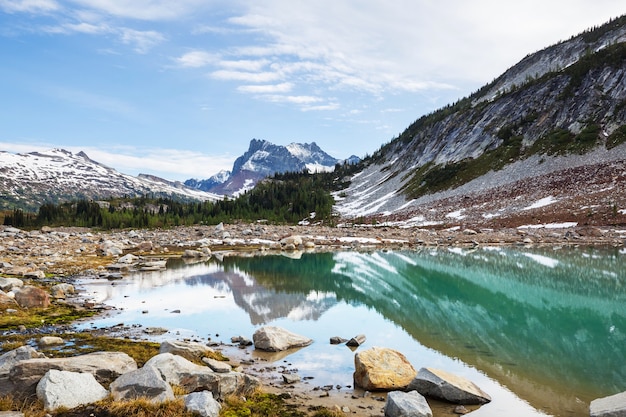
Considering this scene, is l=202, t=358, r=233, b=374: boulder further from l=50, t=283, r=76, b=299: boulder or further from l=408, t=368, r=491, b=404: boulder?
l=50, t=283, r=76, b=299: boulder

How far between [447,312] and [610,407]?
14756 mm

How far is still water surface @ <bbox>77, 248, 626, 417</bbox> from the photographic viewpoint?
1448 centimetres

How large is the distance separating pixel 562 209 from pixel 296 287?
60.6 meters

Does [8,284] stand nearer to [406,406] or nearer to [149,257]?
[406,406]

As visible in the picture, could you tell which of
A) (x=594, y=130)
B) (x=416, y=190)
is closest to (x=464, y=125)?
(x=416, y=190)

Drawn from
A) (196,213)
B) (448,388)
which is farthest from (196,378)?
(196,213)

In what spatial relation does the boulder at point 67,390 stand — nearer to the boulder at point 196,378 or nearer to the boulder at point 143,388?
the boulder at point 143,388

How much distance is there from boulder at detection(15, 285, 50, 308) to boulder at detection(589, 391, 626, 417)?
25982 millimetres

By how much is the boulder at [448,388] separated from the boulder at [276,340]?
6.53m

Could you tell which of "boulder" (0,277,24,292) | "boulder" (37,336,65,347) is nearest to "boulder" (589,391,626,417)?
"boulder" (37,336,65,347)

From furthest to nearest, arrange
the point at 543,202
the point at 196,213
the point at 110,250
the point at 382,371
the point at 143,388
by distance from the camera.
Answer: the point at 196,213 → the point at 543,202 → the point at 110,250 → the point at 382,371 → the point at 143,388

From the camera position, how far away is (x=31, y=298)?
23.7 metres

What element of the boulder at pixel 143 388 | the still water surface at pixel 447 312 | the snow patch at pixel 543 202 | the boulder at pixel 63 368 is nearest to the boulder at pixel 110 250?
the still water surface at pixel 447 312

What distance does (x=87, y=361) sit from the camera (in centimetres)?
1167
